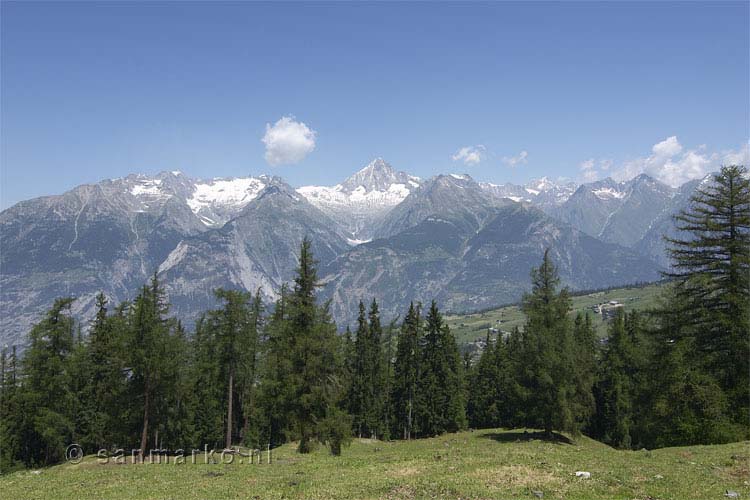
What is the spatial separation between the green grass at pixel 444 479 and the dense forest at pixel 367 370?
321 inches

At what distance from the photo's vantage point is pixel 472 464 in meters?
25.3

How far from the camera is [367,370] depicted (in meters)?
81.6

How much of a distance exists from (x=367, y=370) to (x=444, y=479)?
60304 millimetres

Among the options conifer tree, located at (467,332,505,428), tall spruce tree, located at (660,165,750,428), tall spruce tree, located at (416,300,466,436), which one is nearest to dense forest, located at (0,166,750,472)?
tall spruce tree, located at (660,165,750,428)

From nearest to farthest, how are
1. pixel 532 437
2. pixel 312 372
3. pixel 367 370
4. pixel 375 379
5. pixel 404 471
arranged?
pixel 404 471, pixel 312 372, pixel 532 437, pixel 367 370, pixel 375 379

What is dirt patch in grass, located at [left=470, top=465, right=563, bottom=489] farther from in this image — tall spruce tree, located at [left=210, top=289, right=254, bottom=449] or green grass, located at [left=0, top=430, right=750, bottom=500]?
tall spruce tree, located at [left=210, top=289, right=254, bottom=449]

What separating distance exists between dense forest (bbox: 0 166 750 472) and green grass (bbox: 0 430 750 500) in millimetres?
8147

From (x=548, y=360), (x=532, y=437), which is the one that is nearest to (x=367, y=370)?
(x=532, y=437)

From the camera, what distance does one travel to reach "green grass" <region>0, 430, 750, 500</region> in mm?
20234

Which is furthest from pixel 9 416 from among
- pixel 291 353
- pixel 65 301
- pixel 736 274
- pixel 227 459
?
pixel 736 274

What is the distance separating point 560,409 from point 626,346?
30.1 m

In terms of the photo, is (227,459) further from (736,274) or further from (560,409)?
(736,274)

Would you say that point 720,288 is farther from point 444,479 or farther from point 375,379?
point 375,379

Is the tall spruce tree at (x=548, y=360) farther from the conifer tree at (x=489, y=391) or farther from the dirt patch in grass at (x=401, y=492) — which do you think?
the conifer tree at (x=489, y=391)
